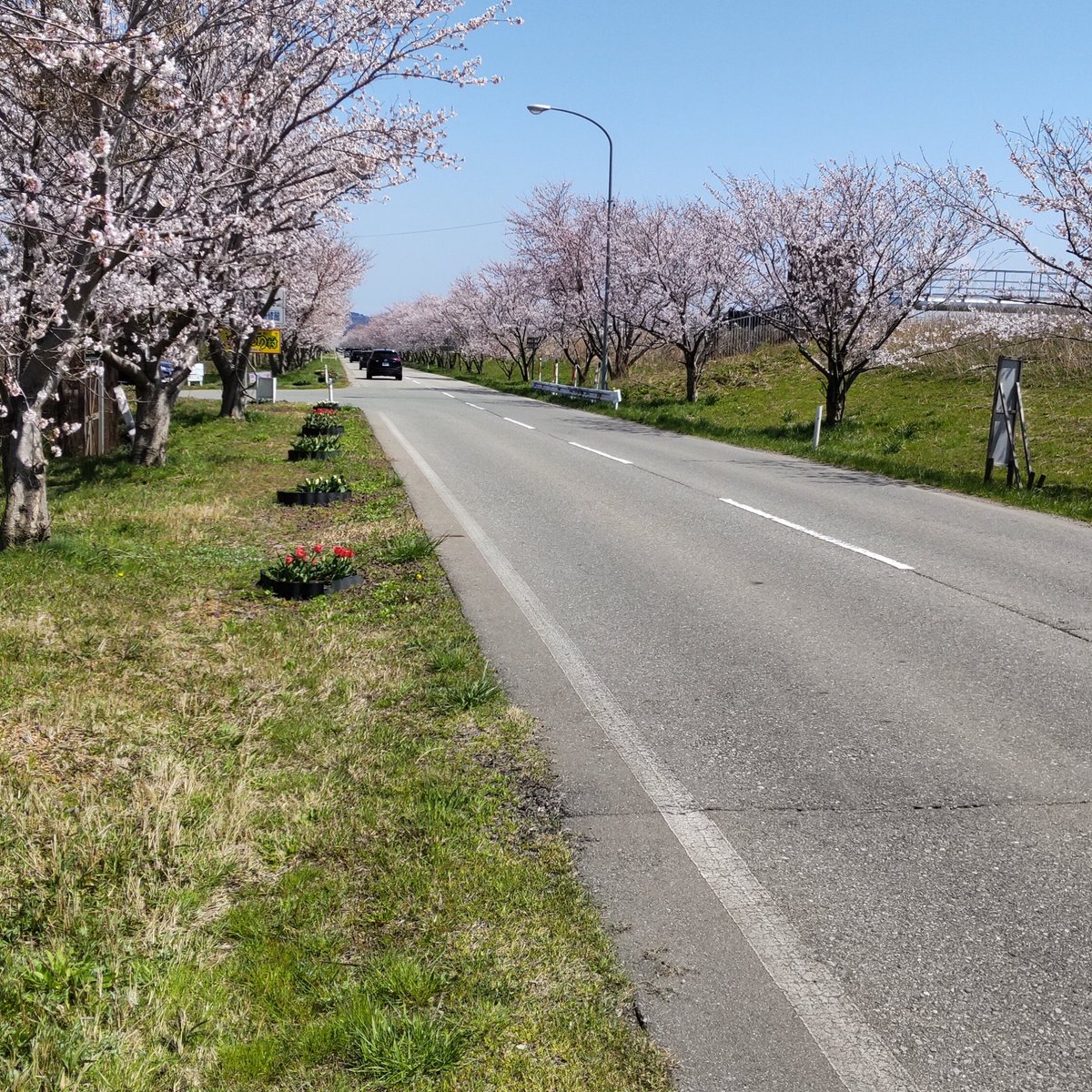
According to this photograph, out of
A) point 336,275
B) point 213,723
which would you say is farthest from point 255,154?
point 336,275

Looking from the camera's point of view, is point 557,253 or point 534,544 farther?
point 557,253

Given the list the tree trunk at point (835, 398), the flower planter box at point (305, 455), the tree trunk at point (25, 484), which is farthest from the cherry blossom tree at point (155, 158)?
the tree trunk at point (835, 398)

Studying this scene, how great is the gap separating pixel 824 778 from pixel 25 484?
7521mm

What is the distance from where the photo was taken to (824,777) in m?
4.52

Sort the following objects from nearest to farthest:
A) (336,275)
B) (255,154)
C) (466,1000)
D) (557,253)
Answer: (466,1000), (255,154), (557,253), (336,275)

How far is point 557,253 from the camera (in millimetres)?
42938

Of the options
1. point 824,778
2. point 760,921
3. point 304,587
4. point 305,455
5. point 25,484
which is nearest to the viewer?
point 760,921

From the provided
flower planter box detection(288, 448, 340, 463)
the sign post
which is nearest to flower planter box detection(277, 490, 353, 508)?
flower planter box detection(288, 448, 340, 463)

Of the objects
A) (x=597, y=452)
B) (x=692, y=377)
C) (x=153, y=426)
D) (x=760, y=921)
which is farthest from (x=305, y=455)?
(x=692, y=377)

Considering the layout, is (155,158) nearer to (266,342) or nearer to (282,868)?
(282,868)

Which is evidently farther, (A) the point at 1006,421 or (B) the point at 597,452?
(B) the point at 597,452

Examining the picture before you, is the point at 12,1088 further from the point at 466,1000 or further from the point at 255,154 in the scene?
the point at 255,154

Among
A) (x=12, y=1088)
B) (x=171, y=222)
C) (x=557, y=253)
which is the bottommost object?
(x=12, y=1088)

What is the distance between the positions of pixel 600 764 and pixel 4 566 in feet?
18.9
